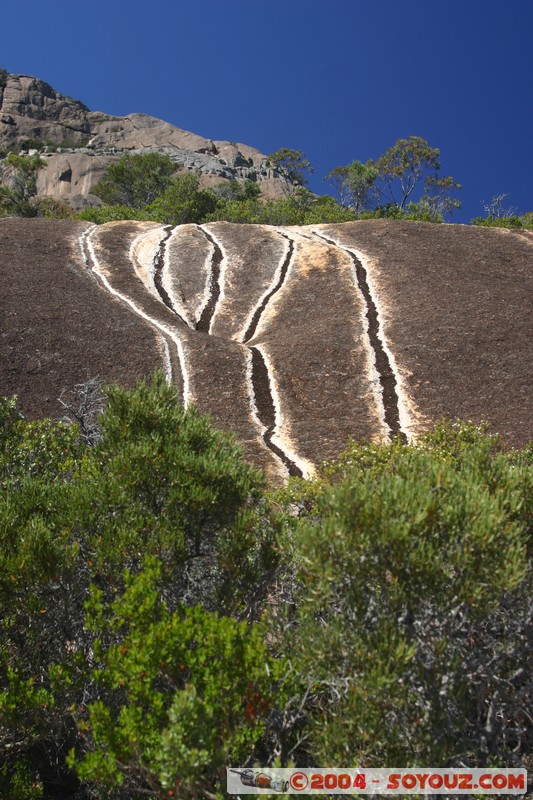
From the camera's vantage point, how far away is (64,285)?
3150cm

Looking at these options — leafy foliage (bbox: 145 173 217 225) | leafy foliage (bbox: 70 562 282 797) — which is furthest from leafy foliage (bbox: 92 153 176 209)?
leafy foliage (bbox: 70 562 282 797)

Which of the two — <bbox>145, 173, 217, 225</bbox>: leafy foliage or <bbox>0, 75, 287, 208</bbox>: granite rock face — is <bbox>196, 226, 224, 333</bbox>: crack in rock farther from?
<bbox>0, 75, 287, 208</bbox>: granite rock face

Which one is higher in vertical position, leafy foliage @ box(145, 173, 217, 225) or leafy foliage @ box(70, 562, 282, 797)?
leafy foliage @ box(145, 173, 217, 225)

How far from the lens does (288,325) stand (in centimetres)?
3069

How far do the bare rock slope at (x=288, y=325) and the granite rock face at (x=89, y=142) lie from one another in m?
81.2

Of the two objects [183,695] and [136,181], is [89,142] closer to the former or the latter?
[136,181]

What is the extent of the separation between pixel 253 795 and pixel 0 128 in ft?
506

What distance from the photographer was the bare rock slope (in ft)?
76.7

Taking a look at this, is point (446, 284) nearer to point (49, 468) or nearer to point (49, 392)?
point (49, 392)

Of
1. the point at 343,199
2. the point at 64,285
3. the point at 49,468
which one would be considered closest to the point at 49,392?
the point at 64,285

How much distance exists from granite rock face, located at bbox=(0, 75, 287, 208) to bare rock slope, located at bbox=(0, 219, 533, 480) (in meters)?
81.2

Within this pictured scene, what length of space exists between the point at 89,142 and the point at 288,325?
131 m

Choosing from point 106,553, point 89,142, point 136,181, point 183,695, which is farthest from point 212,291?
point 89,142

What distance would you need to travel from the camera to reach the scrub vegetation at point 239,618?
5574 millimetres
